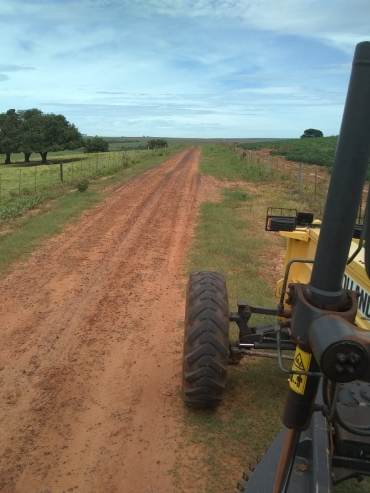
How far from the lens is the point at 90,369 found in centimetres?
487

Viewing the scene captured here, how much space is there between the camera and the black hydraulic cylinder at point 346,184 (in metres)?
1.25

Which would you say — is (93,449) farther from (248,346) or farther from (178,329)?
(178,329)

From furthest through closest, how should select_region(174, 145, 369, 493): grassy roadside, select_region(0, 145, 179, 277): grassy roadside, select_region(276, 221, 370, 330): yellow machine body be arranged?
select_region(0, 145, 179, 277): grassy roadside
select_region(174, 145, 369, 493): grassy roadside
select_region(276, 221, 370, 330): yellow machine body

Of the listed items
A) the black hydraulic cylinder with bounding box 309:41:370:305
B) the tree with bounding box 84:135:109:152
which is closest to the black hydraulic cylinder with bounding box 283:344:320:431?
the black hydraulic cylinder with bounding box 309:41:370:305

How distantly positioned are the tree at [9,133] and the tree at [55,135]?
292cm

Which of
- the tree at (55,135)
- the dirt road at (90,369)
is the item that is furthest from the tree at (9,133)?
the dirt road at (90,369)

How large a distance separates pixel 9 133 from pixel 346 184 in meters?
57.8

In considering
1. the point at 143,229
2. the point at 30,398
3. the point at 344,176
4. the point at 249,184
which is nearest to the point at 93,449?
the point at 30,398

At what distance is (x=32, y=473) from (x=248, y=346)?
77.7 inches

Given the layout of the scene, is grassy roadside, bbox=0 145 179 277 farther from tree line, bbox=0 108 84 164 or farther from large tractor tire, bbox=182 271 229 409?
tree line, bbox=0 108 84 164

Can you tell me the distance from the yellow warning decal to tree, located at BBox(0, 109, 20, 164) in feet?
185

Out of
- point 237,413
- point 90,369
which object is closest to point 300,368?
point 237,413

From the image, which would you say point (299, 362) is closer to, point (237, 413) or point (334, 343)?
point (334, 343)

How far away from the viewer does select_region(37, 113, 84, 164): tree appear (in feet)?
176
